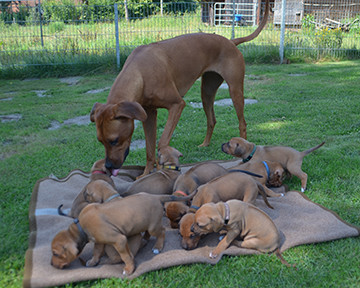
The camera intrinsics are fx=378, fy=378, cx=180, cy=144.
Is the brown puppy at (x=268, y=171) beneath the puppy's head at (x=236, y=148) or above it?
beneath

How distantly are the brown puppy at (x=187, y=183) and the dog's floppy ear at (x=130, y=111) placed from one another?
0.82 meters

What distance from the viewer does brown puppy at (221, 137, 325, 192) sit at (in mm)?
4793

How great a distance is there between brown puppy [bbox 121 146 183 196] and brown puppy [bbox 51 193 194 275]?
879 mm

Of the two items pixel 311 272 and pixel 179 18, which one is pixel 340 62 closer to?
pixel 179 18

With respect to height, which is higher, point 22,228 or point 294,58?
point 294,58

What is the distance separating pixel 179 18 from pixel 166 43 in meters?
8.44

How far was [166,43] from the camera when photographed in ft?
→ 17.5

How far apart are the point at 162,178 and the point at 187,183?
1.12ft

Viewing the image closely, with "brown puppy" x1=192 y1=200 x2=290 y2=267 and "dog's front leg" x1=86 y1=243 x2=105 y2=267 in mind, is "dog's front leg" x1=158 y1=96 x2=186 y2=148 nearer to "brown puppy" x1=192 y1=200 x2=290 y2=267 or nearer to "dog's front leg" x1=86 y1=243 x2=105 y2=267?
"brown puppy" x1=192 y1=200 x2=290 y2=267

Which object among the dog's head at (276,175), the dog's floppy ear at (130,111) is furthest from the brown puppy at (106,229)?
the dog's head at (276,175)

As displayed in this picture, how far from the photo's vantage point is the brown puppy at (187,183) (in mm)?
3740

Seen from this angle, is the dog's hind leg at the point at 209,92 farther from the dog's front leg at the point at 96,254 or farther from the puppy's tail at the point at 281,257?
the dog's front leg at the point at 96,254

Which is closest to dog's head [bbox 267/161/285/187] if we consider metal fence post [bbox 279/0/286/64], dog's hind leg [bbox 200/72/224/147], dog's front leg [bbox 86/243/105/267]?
dog's hind leg [bbox 200/72/224/147]

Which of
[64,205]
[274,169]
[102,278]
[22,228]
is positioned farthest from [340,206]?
[22,228]
